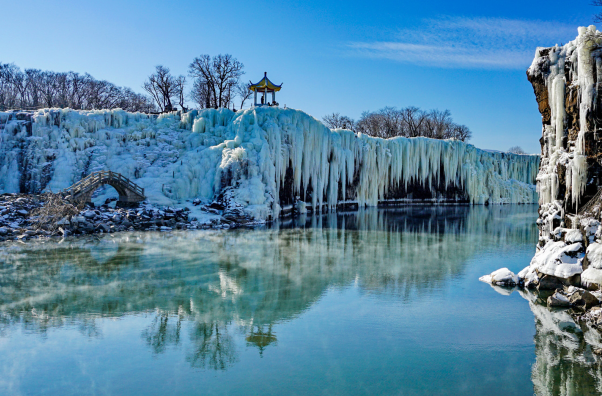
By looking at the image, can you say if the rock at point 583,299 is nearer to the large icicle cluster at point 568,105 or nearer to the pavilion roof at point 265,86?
the large icicle cluster at point 568,105

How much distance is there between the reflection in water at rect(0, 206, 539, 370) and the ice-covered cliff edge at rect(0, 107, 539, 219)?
4.90 meters

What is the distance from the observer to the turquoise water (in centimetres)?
622

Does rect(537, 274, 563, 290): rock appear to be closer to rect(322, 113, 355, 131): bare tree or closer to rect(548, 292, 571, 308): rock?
rect(548, 292, 571, 308): rock

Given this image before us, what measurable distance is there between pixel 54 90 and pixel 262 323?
45.0m

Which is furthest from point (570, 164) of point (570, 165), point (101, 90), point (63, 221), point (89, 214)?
point (101, 90)

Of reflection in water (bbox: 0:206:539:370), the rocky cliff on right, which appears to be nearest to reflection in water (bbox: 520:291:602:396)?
the rocky cliff on right

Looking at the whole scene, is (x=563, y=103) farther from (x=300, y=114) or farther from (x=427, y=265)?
(x=300, y=114)

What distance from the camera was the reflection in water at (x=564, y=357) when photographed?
604cm

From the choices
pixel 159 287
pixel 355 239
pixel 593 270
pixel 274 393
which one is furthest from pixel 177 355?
pixel 355 239

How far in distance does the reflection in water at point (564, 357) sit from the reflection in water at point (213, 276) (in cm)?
280

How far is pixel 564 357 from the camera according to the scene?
6.94 metres

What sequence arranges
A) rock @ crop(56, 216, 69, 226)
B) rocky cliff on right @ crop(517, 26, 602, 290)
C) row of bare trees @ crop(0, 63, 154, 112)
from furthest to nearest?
row of bare trees @ crop(0, 63, 154, 112) → rock @ crop(56, 216, 69, 226) → rocky cliff on right @ crop(517, 26, 602, 290)

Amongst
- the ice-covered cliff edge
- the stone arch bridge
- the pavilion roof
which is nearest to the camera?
the stone arch bridge

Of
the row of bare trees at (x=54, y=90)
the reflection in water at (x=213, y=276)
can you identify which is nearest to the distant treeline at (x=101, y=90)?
the row of bare trees at (x=54, y=90)
